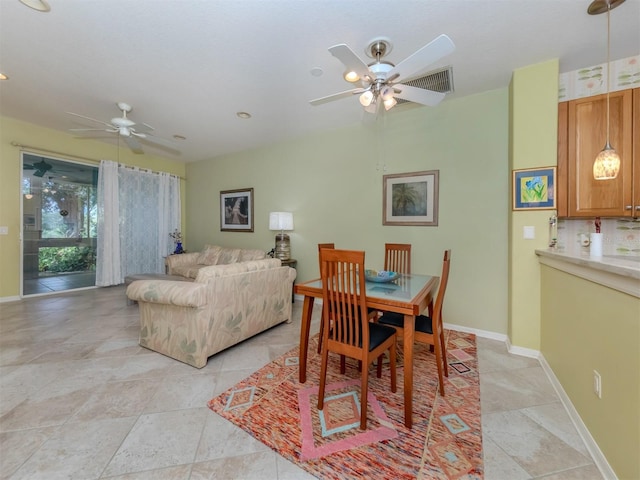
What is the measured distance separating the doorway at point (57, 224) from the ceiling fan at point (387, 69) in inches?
202

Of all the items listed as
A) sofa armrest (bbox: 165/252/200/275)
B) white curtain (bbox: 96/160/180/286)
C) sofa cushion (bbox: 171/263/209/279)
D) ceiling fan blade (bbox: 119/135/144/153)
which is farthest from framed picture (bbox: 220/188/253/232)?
ceiling fan blade (bbox: 119/135/144/153)

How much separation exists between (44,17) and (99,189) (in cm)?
358

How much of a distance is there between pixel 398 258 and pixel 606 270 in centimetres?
176

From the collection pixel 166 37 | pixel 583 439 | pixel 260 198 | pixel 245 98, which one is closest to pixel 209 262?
pixel 260 198

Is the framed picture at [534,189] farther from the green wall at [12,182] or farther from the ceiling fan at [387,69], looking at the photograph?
the green wall at [12,182]

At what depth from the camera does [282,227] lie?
4.26 meters

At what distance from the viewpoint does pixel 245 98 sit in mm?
3121

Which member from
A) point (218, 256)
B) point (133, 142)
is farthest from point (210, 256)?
point (133, 142)

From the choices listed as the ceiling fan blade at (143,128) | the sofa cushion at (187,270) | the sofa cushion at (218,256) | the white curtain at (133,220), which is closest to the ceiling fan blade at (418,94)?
the ceiling fan blade at (143,128)

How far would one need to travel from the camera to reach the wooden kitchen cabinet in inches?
87.0

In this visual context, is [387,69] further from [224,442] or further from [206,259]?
[206,259]

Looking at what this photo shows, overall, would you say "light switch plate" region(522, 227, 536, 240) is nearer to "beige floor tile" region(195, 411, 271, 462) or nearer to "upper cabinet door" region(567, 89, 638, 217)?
"upper cabinet door" region(567, 89, 638, 217)

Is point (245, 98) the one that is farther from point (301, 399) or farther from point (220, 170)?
point (301, 399)

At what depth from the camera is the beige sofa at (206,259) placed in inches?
178
